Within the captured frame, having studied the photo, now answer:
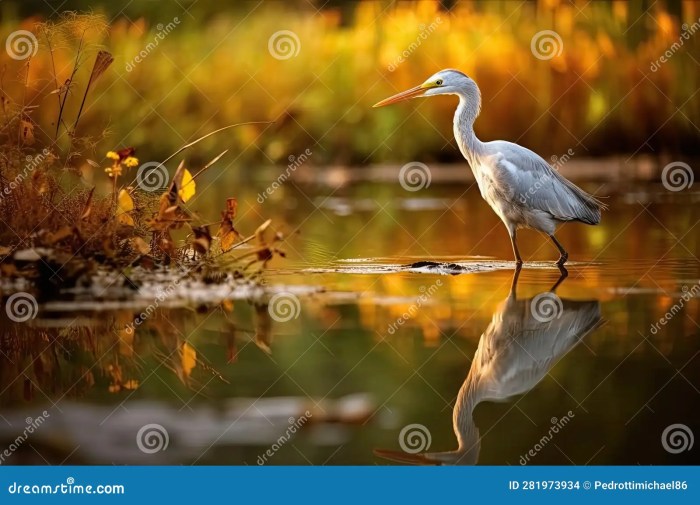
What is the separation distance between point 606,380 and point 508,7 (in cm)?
1200

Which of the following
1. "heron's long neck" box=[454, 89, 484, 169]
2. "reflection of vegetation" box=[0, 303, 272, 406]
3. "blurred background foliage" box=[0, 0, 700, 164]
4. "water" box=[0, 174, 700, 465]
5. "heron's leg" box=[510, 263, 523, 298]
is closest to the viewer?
"water" box=[0, 174, 700, 465]

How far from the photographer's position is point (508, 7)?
16.5 m

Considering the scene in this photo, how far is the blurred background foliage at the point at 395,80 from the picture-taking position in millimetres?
15477

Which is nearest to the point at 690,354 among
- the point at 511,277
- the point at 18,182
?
the point at 511,277

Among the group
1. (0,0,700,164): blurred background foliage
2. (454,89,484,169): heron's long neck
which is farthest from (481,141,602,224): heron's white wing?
(0,0,700,164): blurred background foliage

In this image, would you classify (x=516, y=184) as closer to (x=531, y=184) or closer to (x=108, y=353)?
(x=531, y=184)

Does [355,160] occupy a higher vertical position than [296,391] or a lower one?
higher

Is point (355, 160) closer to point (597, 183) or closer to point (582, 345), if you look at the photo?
point (597, 183)

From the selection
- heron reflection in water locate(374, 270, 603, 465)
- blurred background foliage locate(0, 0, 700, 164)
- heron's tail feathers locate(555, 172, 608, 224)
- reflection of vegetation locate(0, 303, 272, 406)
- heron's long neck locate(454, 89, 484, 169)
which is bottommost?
reflection of vegetation locate(0, 303, 272, 406)

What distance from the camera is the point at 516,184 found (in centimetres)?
855

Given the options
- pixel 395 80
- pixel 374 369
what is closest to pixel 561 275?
pixel 374 369

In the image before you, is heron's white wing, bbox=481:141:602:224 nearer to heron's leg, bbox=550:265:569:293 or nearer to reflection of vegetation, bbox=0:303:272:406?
heron's leg, bbox=550:265:569:293

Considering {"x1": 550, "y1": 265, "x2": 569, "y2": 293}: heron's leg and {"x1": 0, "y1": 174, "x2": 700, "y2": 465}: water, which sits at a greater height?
{"x1": 550, "y1": 265, "x2": 569, "y2": 293}: heron's leg

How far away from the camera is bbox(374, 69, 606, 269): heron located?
8602mm
